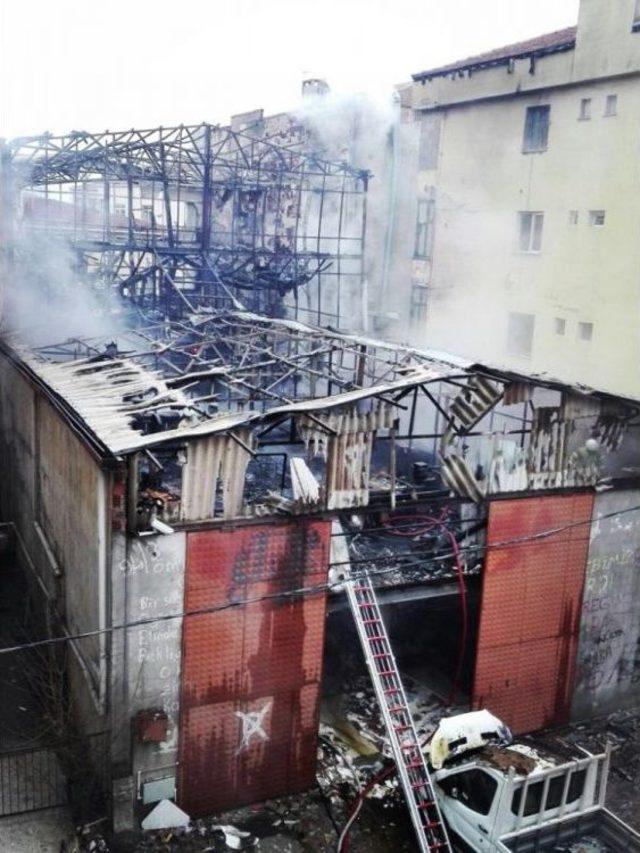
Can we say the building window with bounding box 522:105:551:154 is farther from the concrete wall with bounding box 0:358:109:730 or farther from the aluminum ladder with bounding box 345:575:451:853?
the aluminum ladder with bounding box 345:575:451:853

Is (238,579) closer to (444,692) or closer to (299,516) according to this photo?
(299,516)

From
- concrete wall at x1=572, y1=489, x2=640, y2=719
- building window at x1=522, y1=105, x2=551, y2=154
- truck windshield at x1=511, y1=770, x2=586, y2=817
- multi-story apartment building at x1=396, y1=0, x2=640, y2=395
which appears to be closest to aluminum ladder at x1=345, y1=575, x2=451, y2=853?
truck windshield at x1=511, y1=770, x2=586, y2=817

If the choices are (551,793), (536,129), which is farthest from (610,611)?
(536,129)

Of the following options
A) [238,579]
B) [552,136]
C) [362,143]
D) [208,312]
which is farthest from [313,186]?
[238,579]

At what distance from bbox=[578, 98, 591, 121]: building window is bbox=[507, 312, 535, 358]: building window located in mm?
5719

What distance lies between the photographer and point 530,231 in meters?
24.7

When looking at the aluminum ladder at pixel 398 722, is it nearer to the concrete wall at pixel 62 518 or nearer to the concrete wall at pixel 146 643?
the concrete wall at pixel 146 643

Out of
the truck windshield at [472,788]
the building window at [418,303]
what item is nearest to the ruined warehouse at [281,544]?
the truck windshield at [472,788]

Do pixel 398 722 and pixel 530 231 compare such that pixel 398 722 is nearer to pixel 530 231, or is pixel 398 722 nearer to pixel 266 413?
pixel 266 413

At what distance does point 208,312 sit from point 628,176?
1150 centimetres

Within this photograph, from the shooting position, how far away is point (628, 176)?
21.2 m

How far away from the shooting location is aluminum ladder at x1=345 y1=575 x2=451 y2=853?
1034 cm

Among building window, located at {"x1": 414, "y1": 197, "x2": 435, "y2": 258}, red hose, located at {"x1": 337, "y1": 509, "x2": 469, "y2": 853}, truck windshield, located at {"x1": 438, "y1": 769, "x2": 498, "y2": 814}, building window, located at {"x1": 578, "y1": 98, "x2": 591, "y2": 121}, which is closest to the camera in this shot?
truck windshield, located at {"x1": 438, "y1": 769, "x2": 498, "y2": 814}

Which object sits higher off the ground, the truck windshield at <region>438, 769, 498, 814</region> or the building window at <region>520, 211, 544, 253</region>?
the building window at <region>520, 211, 544, 253</region>
